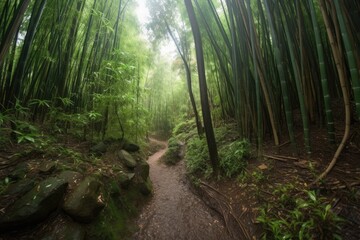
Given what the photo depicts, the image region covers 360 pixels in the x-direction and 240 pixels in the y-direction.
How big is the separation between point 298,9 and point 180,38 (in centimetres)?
351

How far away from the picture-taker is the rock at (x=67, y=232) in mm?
1479

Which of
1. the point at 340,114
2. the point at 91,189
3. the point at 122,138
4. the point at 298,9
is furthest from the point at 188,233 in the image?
the point at 298,9

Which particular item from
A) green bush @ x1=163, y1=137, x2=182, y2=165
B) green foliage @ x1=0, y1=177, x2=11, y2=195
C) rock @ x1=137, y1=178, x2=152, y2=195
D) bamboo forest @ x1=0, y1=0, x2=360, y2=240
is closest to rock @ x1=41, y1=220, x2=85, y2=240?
bamboo forest @ x1=0, y1=0, x2=360, y2=240

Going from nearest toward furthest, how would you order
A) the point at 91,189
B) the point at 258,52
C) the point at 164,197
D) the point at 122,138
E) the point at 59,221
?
the point at 59,221
the point at 91,189
the point at 258,52
the point at 164,197
the point at 122,138

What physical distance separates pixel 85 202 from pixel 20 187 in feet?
1.85

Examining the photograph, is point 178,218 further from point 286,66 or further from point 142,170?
point 286,66

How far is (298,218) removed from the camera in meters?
1.42

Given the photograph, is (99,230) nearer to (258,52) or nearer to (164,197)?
(164,197)

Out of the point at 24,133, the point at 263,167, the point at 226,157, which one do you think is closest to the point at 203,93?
the point at 226,157

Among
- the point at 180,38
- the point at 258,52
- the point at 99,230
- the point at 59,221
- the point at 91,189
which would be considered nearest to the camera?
the point at 59,221

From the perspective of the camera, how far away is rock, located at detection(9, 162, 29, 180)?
175cm

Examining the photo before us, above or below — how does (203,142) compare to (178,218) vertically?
above

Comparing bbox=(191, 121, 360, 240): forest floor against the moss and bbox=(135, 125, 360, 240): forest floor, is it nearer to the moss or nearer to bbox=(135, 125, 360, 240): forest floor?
bbox=(135, 125, 360, 240): forest floor

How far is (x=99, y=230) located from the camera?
174 cm
